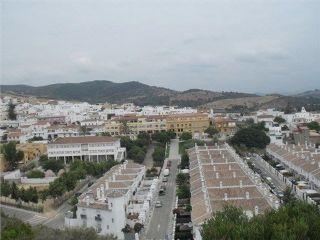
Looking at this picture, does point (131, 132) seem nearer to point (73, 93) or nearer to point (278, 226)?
point (278, 226)

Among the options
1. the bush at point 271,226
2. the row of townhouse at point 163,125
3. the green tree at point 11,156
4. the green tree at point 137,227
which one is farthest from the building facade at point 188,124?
the bush at point 271,226

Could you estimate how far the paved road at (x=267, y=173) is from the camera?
3779 centimetres

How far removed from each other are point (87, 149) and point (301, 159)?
2355 centimetres

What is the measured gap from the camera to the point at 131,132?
6819cm

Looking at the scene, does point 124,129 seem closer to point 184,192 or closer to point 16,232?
point 184,192

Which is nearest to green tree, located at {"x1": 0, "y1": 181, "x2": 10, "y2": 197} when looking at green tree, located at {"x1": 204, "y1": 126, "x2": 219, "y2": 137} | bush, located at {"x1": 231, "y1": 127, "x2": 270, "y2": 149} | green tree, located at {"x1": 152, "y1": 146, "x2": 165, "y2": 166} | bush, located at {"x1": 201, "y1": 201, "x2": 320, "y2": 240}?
green tree, located at {"x1": 152, "y1": 146, "x2": 165, "y2": 166}

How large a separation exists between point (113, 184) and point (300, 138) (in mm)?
29508

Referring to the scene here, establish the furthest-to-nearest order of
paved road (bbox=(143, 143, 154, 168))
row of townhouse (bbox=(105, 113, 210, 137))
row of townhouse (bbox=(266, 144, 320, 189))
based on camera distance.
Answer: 1. row of townhouse (bbox=(105, 113, 210, 137))
2. paved road (bbox=(143, 143, 154, 168))
3. row of townhouse (bbox=(266, 144, 320, 189))

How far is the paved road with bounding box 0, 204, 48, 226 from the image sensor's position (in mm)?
32656

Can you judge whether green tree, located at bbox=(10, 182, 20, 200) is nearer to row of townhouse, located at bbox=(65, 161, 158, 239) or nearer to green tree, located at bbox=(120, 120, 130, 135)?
row of townhouse, located at bbox=(65, 161, 158, 239)

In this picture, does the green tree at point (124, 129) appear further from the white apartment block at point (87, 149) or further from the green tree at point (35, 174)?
the green tree at point (35, 174)

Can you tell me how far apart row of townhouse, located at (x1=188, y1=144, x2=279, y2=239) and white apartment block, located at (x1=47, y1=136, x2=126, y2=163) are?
1510 centimetres

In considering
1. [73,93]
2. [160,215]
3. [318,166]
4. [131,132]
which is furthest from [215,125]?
[73,93]

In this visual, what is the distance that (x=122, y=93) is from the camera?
160125mm
